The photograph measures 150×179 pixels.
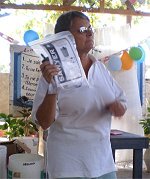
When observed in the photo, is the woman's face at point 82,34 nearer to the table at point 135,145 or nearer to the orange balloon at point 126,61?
the table at point 135,145

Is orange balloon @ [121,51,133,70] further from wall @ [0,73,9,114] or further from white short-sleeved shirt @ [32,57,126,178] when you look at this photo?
white short-sleeved shirt @ [32,57,126,178]

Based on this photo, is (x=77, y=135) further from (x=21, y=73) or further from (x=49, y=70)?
(x=21, y=73)

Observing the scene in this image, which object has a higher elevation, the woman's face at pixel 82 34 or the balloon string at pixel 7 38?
the balloon string at pixel 7 38

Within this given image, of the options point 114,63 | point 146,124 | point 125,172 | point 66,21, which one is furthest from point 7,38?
point 66,21

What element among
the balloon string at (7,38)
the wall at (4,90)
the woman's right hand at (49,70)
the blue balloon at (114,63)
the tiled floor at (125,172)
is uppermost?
the balloon string at (7,38)

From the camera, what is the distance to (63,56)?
1.09 metres

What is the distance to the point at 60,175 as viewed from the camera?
1.17m

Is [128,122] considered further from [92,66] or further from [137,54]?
[92,66]

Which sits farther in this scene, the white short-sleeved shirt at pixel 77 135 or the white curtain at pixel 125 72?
the white curtain at pixel 125 72

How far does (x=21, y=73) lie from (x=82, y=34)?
2.24 meters

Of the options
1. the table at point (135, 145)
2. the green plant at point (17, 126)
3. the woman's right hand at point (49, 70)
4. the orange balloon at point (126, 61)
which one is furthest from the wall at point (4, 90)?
the woman's right hand at point (49, 70)

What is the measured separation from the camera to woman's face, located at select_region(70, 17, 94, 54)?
3.87ft

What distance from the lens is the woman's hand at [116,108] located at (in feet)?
3.94

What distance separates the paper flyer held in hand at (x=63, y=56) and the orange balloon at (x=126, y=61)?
2611 mm
